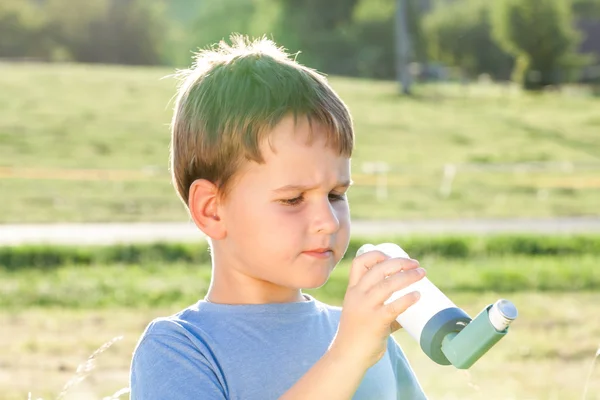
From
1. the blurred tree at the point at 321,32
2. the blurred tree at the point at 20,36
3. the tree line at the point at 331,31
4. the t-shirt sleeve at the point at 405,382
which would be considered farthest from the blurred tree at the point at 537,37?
the t-shirt sleeve at the point at 405,382

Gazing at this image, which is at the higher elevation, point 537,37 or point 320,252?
point 320,252

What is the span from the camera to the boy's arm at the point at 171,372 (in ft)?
5.86

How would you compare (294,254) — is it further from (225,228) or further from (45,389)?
(45,389)

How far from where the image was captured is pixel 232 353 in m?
1.86

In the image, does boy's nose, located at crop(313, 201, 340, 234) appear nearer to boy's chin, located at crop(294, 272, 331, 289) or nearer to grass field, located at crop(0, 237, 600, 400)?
boy's chin, located at crop(294, 272, 331, 289)

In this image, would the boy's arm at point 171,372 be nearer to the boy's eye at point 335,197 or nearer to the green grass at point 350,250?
the boy's eye at point 335,197

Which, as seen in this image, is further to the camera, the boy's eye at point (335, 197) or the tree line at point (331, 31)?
the tree line at point (331, 31)

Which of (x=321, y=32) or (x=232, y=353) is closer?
(x=232, y=353)

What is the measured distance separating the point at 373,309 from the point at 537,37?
50.1m

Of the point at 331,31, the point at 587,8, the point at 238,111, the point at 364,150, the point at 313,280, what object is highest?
the point at 238,111

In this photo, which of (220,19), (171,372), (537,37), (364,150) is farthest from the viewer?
(220,19)

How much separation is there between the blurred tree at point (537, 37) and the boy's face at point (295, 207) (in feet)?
158

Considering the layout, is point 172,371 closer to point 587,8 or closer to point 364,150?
point 364,150

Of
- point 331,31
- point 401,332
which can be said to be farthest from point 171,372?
point 331,31
